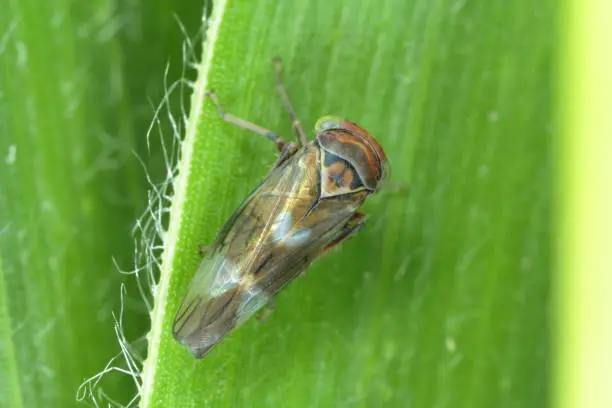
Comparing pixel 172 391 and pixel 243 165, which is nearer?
pixel 172 391

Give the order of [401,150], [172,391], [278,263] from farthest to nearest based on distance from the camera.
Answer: [401,150], [278,263], [172,391]

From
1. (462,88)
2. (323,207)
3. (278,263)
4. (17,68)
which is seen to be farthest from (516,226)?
(17,68)

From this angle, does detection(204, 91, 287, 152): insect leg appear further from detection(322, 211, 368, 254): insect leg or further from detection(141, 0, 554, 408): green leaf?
detection(322, 211, 368, 254): insect leg

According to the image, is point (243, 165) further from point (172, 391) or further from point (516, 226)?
point (516, 226)

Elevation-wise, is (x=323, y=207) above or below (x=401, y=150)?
below

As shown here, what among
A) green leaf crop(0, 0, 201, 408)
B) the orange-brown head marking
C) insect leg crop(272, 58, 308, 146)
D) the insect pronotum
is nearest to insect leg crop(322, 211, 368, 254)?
the insect pronotum

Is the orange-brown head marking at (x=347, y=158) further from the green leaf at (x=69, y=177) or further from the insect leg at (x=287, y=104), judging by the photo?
the green leaf at (x=69, y=177)

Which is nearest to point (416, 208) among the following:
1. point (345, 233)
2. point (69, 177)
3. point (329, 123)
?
point (345, 233)

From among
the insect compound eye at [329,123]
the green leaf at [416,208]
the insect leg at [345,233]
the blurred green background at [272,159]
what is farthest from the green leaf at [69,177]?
the insect leg at [345,233]
